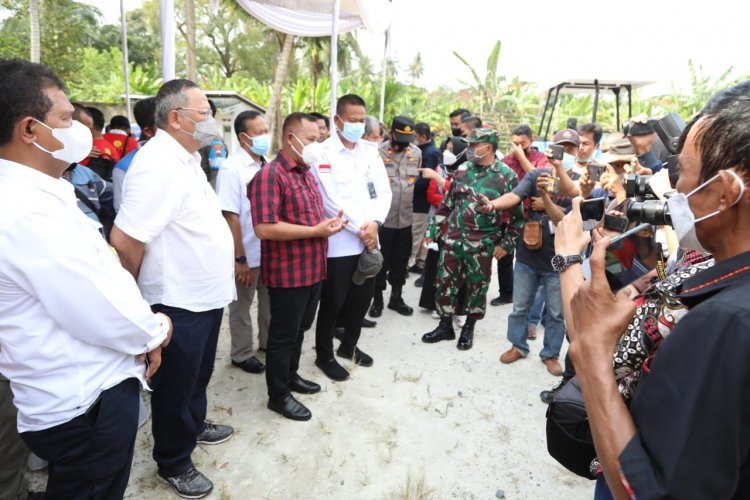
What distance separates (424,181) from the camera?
5461 mm

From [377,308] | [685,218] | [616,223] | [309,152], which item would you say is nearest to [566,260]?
[616,223]

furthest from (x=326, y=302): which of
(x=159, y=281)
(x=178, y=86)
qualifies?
(x=178, y=86)

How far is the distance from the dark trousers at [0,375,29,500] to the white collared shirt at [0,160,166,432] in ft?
2.35

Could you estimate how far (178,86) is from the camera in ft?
7.22

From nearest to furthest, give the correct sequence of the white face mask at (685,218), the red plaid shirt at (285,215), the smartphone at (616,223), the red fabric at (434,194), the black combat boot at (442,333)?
the white face mask at (685,218)
the smartphone at (616,223)
the red plaid shirt at (285,215)
the black combat boot at (442,333)
the red fabric at (434,194)

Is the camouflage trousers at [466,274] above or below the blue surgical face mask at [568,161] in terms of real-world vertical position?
below

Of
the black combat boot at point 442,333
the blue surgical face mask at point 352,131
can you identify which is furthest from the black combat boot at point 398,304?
the blue surgical face mask at point 352,131

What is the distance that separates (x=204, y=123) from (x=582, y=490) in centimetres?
289

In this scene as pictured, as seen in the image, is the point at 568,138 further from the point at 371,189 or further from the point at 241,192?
the point at 241,192

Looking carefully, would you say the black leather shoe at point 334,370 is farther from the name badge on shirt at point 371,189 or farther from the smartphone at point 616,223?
the smartphone at point 616,223

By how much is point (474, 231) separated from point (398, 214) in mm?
1080

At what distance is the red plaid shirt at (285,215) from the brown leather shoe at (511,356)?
1985mm

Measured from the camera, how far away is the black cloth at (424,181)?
18.0 feet

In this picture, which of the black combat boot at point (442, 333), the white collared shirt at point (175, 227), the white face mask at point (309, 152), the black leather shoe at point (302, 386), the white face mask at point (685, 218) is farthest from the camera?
the black combat boot at point (442, 333)
